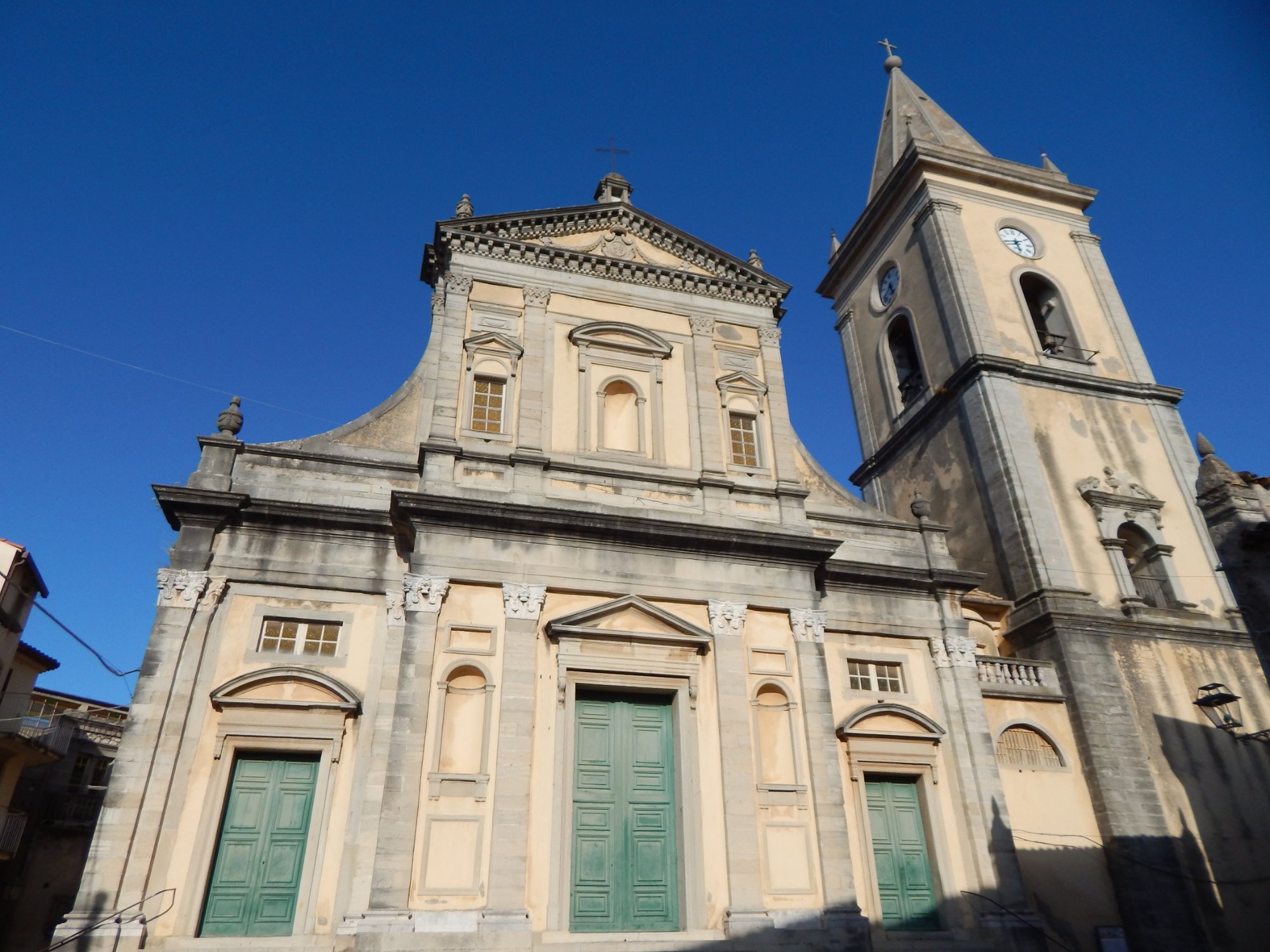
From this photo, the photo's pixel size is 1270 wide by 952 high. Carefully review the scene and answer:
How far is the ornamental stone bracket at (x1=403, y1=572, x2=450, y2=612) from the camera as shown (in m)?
13.5

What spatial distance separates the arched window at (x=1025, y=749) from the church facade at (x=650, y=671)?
0.07 metres

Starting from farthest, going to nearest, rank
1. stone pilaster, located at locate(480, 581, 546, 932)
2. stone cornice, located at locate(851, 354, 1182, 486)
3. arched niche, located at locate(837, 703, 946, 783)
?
stone cornice, located at locate(851, 354, 1182, 486) → arched niche, located at locate(837, 703, 946, 783) → stone pilaster, located at locate(480, 581, 546, 932)

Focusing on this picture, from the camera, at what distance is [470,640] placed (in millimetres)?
13617

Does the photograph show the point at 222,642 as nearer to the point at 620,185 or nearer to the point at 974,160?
the point at 620,185

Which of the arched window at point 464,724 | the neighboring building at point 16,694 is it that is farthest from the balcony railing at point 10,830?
the arched window at point 464,724

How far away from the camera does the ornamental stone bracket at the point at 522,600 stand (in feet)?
Answer: 45.6

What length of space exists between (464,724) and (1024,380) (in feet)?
52.8

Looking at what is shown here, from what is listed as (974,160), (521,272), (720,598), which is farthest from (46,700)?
(974,160)

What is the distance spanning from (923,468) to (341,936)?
1786 cm

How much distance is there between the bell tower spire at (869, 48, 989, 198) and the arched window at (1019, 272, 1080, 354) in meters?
4.56

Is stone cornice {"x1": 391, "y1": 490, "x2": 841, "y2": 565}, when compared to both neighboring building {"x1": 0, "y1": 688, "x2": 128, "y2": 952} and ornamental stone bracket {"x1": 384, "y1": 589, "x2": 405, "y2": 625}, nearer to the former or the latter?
ornamental stone bracket {"x1": 384, "y1": 589, "x2": 405, "y2": 625}

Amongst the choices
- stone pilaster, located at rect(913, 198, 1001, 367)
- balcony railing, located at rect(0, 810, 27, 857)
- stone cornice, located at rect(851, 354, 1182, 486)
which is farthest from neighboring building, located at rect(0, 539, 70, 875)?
stone pilaster, located at rect(913, 198, 1001, 367)

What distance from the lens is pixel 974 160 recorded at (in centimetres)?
2580

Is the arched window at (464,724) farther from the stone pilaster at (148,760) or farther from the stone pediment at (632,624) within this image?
the stone pilaster at (148,760)
